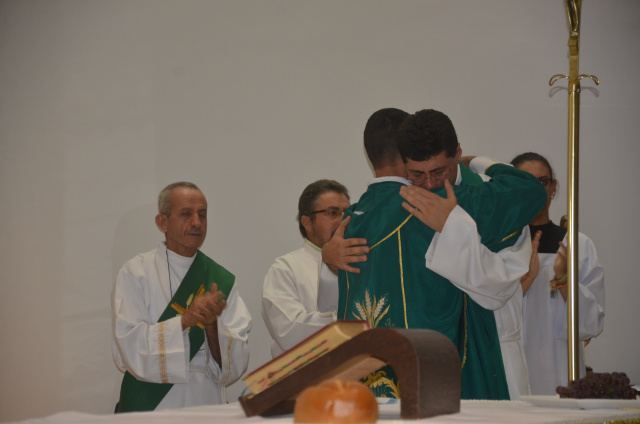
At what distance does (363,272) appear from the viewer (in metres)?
3.38

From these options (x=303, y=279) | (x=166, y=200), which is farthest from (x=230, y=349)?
(x=166, y=200)

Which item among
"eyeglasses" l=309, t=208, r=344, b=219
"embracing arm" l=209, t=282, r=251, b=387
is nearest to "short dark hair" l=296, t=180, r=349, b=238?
"eyeglasses" l=309, t=208, r=344, b=219

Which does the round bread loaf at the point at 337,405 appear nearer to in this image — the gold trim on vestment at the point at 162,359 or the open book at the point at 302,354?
the open book at the point at 302,354

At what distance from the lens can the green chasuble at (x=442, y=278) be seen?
10.4 feet

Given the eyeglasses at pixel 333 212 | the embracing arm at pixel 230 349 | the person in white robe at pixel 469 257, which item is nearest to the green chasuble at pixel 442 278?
the person in white robe at pixel 469 257

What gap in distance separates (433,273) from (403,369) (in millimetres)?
1708

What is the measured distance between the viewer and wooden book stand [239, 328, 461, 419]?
1.55 metres

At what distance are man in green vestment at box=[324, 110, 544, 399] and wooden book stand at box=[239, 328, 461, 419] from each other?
1421 mm

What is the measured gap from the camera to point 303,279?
5.32 m

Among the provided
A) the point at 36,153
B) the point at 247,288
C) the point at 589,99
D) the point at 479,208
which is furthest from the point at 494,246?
the point at 36,153

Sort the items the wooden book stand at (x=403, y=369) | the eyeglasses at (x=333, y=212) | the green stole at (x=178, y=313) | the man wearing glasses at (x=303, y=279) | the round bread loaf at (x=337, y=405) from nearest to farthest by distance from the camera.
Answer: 1. the round bread loaf at (x=337, y=405)
2. the wooden book stand at (x=403, y=369)
3. the green stole at (x=178, y=313)
4. the man wearing glasses at (x=303, y=279)
5. the eyeglasses at (x=333, y=212)

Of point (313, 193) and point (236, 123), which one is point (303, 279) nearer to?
point (313, 193)

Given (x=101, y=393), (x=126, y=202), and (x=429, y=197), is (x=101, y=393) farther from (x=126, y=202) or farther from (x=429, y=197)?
(x=429, y=197)

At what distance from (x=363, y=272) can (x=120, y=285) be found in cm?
202
